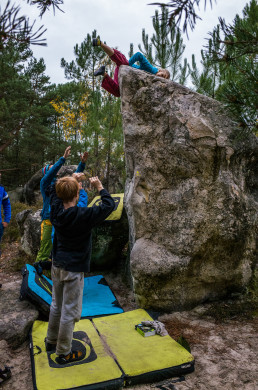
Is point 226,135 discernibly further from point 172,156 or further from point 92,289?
point 92,289

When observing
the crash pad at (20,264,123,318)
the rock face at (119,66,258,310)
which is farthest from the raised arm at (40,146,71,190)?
the crash pad at (20,264,123,318)

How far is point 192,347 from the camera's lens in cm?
Result: 328

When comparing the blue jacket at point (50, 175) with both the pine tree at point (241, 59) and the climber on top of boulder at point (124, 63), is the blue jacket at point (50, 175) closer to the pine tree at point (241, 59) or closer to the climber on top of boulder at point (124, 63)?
the climber on top of boulder at point (124, 63)

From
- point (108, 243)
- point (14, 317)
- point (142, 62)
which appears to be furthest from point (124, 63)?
point (14, 317)

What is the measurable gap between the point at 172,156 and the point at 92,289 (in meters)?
2.51

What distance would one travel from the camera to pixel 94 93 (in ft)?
30.4

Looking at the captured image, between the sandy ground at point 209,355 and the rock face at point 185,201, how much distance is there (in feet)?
1.45

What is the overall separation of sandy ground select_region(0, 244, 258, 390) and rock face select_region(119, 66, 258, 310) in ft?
1.45

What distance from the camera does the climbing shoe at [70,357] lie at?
2787 millimetres

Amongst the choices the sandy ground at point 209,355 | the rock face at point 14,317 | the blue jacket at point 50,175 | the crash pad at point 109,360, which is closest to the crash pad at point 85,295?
the rock face at point 14,317

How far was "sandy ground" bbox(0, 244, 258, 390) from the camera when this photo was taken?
8.76ft

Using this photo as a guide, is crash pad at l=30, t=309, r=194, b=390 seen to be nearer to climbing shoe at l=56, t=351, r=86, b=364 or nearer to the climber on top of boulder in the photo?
climbing shoe at l=56, t=351, r=86, b=364

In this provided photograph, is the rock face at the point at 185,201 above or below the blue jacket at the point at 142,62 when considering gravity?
below

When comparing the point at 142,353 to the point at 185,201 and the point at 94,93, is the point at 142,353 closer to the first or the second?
the point at 185,201
